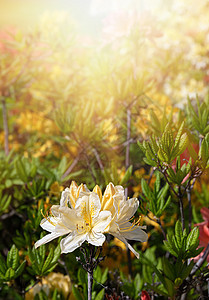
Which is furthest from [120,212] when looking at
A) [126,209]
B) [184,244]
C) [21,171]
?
[21,171]

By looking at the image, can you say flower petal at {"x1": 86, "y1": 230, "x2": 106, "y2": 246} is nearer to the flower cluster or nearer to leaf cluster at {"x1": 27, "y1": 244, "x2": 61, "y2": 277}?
the flower cluster

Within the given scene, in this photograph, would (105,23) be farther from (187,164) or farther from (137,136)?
(187,164)

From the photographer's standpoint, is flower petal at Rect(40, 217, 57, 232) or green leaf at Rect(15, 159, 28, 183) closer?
flower petal at Rect(40, 217, 57, 232)

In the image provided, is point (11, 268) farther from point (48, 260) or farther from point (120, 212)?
point (120, 212)

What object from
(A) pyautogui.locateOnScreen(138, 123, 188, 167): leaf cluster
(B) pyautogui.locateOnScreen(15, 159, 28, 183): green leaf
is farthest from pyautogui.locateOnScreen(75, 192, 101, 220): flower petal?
(B) pyautogui.locateOnScreen(15, 159, 28, 183): green leaf

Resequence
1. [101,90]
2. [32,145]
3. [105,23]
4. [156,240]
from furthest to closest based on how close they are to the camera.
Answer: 1. [105,23]
2. [32,145]
3. [101,90]
4. [156,240]

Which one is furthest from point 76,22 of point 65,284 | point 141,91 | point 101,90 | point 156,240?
point 65,284

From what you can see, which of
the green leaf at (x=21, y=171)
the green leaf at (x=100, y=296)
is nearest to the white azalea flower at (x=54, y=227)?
the green leaf at (x=100, y=296)
